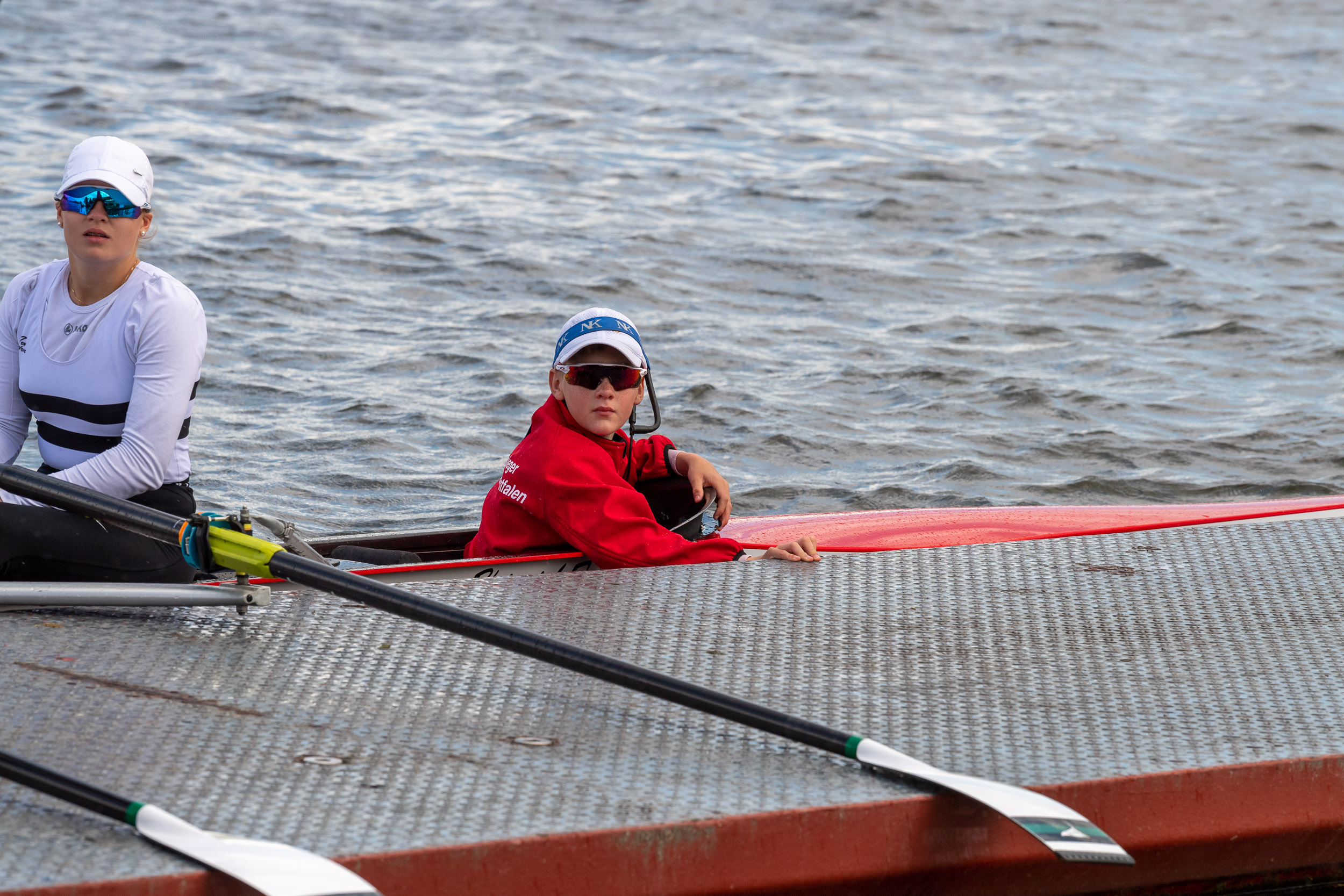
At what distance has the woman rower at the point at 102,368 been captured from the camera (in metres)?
2.96

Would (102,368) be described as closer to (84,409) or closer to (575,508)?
(84,409)

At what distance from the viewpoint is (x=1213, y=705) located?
2727 mm

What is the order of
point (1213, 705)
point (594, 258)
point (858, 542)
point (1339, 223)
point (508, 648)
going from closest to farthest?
point (508, 648)
point (1213, 705)
point (858, 542)
point (594, 258)
point (1339, 223)

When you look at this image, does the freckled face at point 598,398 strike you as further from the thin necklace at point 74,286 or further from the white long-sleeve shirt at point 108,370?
the thin necklace at point 74,286

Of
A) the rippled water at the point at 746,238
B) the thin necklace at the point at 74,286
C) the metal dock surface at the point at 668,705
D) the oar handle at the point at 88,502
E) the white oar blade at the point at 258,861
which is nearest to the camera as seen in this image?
the white oar blade at the point at 258,861

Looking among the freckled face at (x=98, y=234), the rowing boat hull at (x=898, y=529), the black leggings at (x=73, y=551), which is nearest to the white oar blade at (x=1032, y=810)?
the rowing boat hull at (x=898, y=529)

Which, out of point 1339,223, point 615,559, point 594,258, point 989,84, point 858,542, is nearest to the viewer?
point 615,559

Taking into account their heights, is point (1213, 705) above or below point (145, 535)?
below

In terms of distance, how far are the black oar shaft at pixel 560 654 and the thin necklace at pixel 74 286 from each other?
0.84 metres

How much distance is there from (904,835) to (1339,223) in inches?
373

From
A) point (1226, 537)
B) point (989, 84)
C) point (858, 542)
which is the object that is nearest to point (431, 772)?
point (858, 542)

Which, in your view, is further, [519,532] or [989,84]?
[989,84]

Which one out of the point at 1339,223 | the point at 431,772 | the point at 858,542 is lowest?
the point at 1339,223

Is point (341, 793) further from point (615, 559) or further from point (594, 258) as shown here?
point (594, 258)
